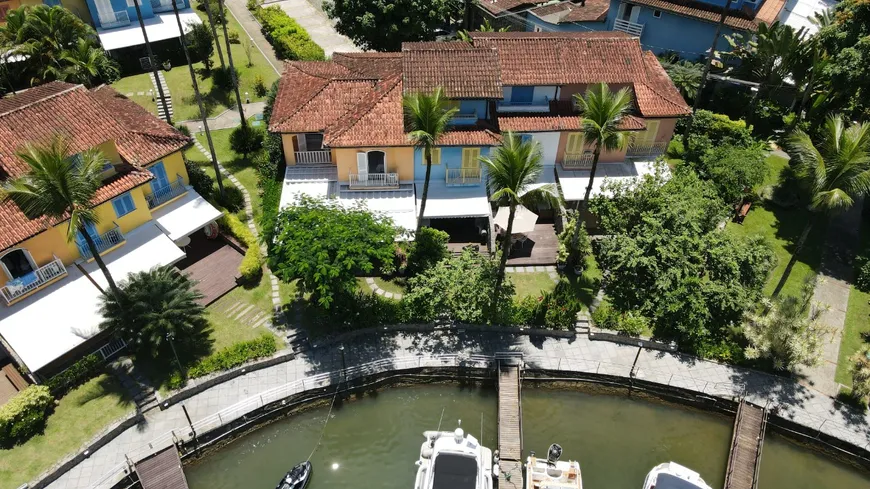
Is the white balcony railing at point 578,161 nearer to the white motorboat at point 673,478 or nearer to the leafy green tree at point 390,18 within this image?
the leafy green tree at point 390,18

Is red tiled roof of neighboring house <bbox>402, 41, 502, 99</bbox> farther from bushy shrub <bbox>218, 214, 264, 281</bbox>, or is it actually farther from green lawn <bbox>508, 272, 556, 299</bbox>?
bushy shrub <bbox>218, 214, 264, 281</bbox>

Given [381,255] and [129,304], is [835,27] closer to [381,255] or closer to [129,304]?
[381,255]

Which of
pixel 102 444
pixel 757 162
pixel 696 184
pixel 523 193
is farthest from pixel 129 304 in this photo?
pixel 757 162

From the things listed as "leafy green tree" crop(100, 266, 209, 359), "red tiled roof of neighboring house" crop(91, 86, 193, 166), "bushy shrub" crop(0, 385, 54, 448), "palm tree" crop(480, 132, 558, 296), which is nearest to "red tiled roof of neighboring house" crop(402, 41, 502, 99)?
"palm tree" crop(480, 132, 558, 296)

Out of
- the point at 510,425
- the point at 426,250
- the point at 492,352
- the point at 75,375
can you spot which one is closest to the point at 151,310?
the point at 75,375

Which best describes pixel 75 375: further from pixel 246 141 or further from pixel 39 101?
pixel 246 141

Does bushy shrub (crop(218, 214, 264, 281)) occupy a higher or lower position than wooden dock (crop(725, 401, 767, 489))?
higher

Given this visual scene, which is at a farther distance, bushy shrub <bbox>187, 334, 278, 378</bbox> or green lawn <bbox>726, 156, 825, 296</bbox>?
green lawn <bbox>726, 156, 825, 296</bbox>

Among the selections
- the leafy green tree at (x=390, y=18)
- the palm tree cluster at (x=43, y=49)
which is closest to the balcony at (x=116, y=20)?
the palm tree cluster at (x=43, y=49)
